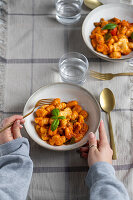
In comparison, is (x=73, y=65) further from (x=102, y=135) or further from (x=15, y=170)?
(x=15, y=170)

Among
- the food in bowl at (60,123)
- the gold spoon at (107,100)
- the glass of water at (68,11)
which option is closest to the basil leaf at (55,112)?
the food in bowl at (60,123)

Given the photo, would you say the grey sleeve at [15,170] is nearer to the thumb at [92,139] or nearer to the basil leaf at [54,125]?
the basil leaf at [54,125]

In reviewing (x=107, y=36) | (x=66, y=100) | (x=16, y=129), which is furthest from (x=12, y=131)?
(x=107, y=36)

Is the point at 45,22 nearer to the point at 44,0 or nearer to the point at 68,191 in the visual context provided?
the point at 44,0

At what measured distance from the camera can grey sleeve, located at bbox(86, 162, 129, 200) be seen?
1006 mm

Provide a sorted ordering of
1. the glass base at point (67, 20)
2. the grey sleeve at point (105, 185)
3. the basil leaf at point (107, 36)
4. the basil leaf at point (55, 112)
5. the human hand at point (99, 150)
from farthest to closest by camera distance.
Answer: the glass base at point (67, 20) → the basil leaf at point (107, 36) → the basil leaf at point (55, 112) → the human hand at point (99, 150) → the grey sleeve at point (105, 185)

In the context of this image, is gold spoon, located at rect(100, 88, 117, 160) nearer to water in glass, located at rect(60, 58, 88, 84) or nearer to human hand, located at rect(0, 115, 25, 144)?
water in glass, located at rect(60, 58, 88, 84)

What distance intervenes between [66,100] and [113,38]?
445mm

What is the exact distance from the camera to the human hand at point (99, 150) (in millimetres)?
1115

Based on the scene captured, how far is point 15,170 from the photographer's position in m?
1.09

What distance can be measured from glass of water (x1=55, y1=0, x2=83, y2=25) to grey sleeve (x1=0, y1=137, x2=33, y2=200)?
838 millimetres

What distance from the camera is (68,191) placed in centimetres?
116

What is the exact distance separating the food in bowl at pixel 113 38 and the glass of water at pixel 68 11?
17 centimetres

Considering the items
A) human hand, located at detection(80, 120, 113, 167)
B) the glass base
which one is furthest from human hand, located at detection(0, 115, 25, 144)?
the glass base
